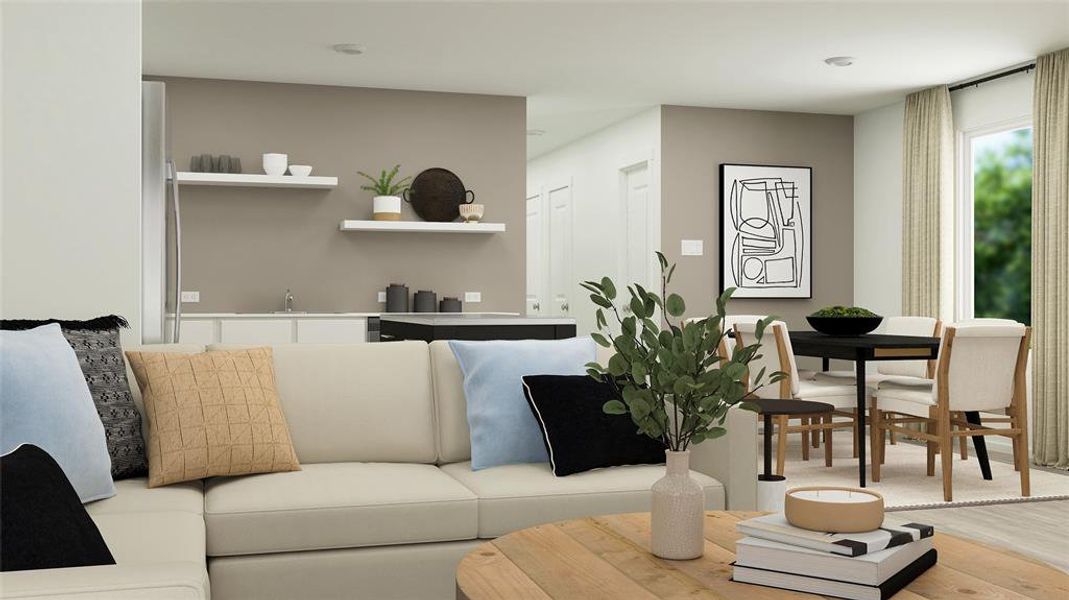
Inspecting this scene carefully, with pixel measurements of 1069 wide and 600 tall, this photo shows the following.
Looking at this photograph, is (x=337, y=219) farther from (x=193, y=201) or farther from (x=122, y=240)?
(x=122, y=240)

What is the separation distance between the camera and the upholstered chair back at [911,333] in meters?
6.03

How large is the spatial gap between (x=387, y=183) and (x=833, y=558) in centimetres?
567

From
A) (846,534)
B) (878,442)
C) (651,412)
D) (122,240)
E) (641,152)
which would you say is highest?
(641,152)

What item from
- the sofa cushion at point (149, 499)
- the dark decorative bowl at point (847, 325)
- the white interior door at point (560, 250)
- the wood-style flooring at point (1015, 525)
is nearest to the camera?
the sofa cushion at point (149, 499)

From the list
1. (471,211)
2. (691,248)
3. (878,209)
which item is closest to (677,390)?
(471,211)

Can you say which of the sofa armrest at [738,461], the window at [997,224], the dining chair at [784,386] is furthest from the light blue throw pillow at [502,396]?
the window at [997,224]

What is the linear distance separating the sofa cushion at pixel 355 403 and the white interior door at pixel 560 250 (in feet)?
20.8

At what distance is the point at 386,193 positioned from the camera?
22.8 ft

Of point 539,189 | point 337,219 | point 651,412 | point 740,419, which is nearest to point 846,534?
point 651,412

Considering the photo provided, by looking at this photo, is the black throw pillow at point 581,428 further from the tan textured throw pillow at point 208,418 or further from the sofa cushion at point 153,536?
the sofa cushion at point 153,536

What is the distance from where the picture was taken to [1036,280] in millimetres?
6012

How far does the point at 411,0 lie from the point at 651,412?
3.63m

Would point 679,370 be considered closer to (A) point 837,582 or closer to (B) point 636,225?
(A) point 837,582

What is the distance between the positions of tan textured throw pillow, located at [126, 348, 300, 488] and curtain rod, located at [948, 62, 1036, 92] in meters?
5.35
